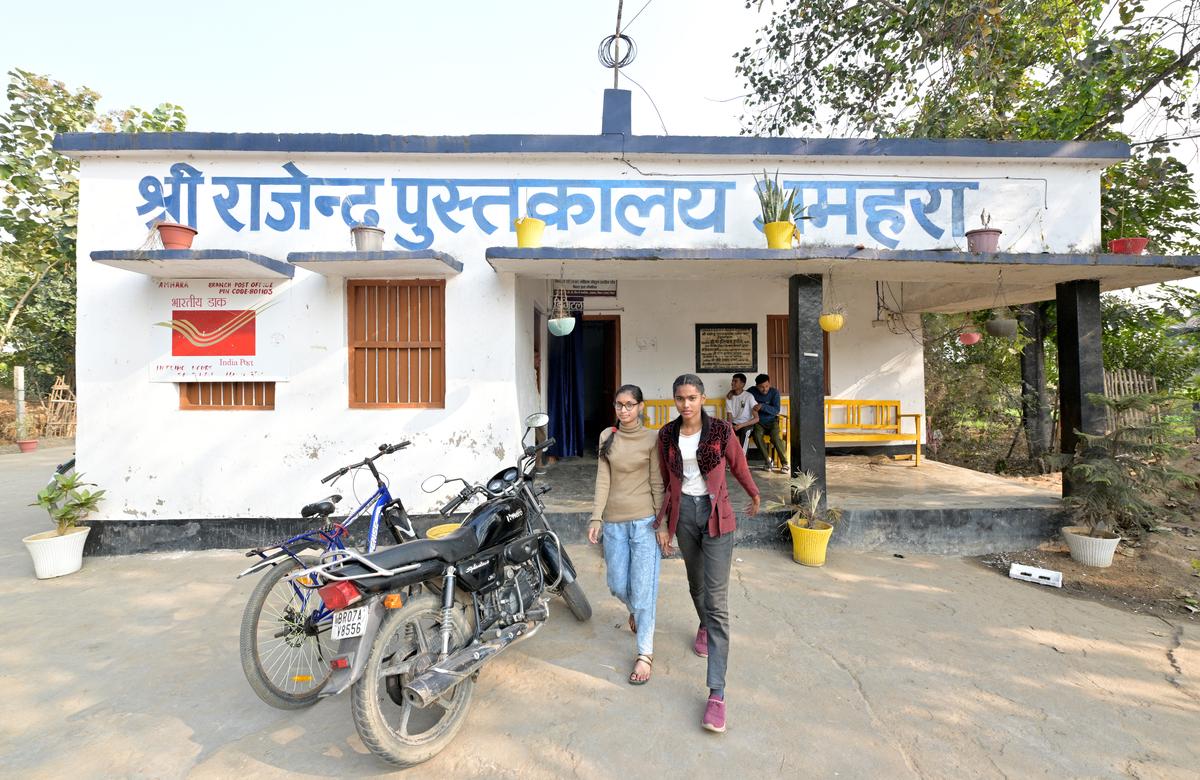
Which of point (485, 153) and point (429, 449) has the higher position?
point (485, 153)

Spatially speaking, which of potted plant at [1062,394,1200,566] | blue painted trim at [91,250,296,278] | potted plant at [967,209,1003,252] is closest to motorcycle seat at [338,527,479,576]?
blue painted trim at [91,250,296,278]

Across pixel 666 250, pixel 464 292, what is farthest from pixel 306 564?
pixel 666 250

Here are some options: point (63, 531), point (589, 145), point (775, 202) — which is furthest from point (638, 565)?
point (63, 531)

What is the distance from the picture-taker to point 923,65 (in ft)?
21.5

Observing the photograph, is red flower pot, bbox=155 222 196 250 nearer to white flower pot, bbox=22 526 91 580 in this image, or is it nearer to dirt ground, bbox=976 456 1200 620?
white flower pot, bbox=22 526 91 580

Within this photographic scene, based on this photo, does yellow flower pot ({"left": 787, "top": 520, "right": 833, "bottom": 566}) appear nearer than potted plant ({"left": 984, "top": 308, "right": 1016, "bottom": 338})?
Yes

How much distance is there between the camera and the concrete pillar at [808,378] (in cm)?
486

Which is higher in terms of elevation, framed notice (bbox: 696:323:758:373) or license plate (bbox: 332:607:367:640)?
framed notice (bbox: 696:323:758:373)

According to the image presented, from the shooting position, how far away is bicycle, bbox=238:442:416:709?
2.47 meters

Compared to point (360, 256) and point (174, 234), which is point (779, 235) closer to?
point (360, 256)

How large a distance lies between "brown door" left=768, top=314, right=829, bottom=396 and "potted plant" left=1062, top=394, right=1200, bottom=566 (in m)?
3.44

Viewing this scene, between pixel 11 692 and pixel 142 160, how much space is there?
13.9 ft

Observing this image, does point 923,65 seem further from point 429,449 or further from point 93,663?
point 93,663

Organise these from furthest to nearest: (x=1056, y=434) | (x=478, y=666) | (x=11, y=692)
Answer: (x=1056, y=434) < (x=11, y=692) < (x=478, y=666)
